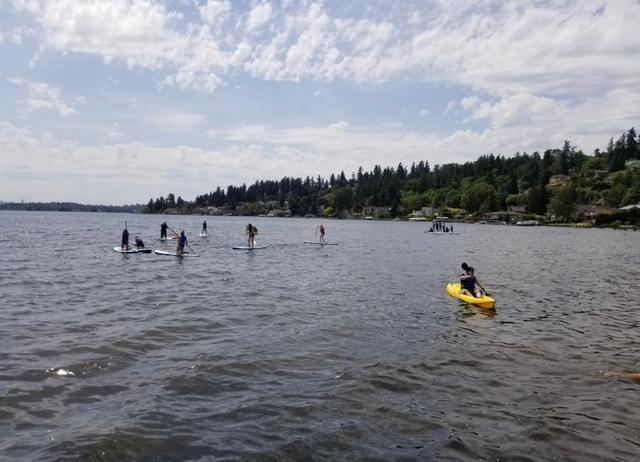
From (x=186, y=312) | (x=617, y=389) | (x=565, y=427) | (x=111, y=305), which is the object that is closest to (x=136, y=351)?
(x=186, y=312)

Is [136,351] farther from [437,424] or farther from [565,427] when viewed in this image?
[565,427]

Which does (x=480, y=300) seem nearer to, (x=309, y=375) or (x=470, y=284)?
(x=470, y=284)

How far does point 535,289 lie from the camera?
94.2 ft

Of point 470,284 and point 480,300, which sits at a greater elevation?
point 470,284

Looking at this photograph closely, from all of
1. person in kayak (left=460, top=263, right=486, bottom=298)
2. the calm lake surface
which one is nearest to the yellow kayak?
person in kayak (left=460, top=263, right=486, bottom=298)

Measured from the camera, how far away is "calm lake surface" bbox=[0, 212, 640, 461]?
336 inches

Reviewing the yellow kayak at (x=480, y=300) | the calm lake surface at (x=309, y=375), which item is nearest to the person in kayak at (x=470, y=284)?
the yellow kayak at (x=480, y=300)

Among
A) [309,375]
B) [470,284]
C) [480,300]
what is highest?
[470,284]

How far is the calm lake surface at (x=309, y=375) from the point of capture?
8.54 metres

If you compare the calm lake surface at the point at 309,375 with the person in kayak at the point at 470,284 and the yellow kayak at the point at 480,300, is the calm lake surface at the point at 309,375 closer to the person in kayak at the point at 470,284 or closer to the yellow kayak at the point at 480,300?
the yellow kayak at the point at 480,300

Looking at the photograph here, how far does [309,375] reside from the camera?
12.2m

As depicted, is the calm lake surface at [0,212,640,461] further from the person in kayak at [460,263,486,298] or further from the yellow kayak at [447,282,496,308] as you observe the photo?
the person in kayak at [460,263,486,298]

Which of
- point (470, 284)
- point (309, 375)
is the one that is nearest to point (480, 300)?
point (470, 284)

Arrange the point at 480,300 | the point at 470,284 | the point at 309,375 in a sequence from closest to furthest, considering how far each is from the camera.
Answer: the point at 309,375 → the point at 480,300 → the point at 470,284
